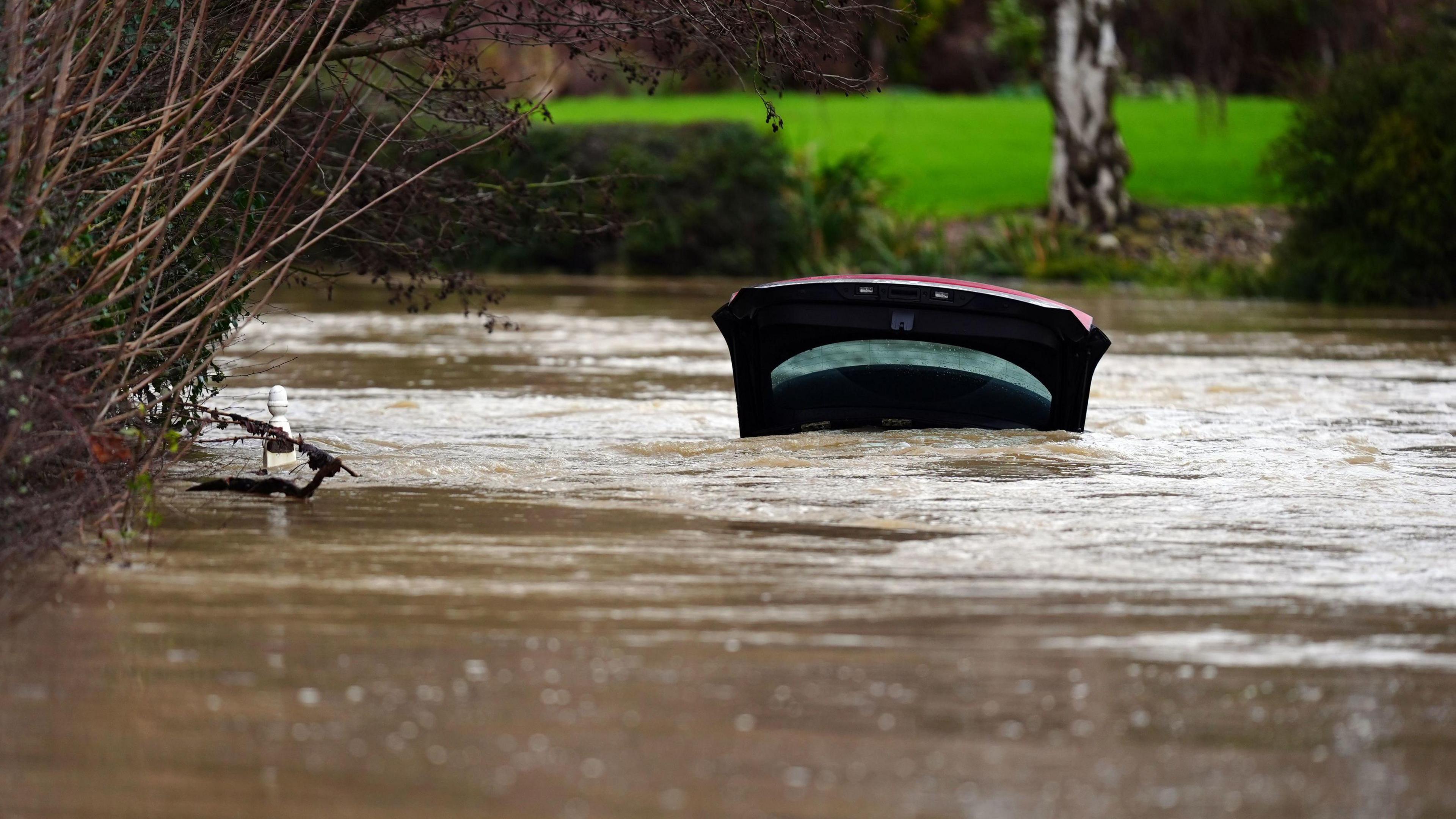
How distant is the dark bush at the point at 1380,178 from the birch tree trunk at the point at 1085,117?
203 inches

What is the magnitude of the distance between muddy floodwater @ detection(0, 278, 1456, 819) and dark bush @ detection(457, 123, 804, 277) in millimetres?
19839

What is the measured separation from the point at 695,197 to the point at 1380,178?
413 inches

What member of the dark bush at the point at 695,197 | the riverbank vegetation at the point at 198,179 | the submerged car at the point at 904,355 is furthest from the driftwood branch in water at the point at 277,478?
the dark bush at the point at 695,197

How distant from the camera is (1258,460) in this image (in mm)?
10102

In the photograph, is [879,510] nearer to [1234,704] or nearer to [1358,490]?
[1358,490]

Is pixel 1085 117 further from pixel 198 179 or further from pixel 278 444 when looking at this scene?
pixel 198 179

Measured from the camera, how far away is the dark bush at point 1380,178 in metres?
24.9

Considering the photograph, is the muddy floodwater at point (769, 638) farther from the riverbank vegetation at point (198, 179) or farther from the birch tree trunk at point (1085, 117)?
the birch tree trunk at point (1085, 117)

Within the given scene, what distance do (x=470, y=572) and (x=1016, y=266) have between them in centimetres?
2487

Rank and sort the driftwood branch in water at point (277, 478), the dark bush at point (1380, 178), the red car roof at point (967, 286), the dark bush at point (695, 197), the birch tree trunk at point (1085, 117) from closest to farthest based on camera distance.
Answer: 1. the driftwood branch in water at point (277, 478)
2. the red car roof at point (967, 286)
3. the dark bush at point (1380, 178)
4. the dark bush at point (695, 197)
5. the birch tree trunk at point (1085, 117)

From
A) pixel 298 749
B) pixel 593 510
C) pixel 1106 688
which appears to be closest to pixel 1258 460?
pixel 593 510

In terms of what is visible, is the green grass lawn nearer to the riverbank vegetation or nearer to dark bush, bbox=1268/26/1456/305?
dark bush, bbox=1268/26/1456/305

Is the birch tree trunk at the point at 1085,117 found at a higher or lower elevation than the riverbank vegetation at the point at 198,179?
higher

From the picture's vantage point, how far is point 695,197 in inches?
1219
